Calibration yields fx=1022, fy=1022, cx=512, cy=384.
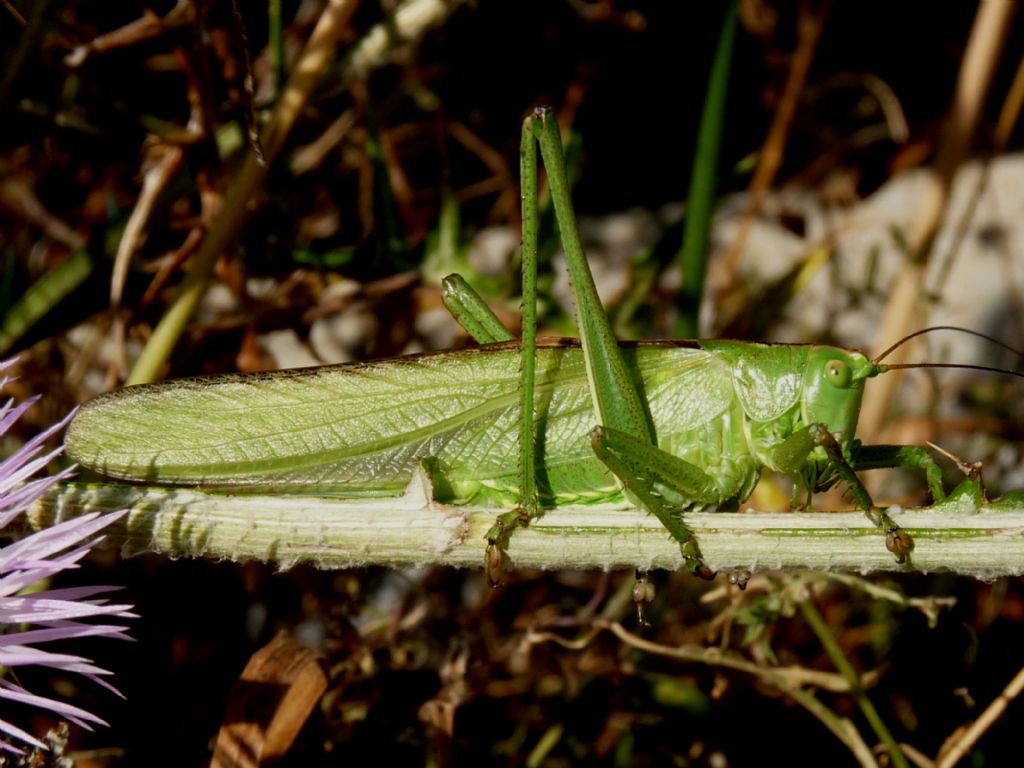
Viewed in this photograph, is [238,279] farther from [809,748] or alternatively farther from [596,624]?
[809,748]

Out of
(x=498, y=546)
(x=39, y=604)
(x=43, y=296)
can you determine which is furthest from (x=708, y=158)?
(x=39, y=604)

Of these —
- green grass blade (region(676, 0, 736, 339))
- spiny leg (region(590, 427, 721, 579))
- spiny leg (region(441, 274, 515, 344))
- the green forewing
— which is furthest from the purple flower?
green grass blade (region(676, 0, 736, 339))

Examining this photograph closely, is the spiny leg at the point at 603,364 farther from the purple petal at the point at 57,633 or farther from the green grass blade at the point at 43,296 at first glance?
the green grass blade at the point at 43,296

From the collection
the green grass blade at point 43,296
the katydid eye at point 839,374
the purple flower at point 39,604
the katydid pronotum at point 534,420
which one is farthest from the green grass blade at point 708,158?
the purple flower at point 39,604

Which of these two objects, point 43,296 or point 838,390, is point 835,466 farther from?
point 43,296

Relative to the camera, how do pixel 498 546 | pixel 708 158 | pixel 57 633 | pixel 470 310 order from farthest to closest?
pixel 708 158 → pixel 470 310 → pixel 498 546 → pixel 57 633

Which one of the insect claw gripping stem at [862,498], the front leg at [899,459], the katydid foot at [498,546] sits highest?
the insect claw gripping stem at [862,498]
